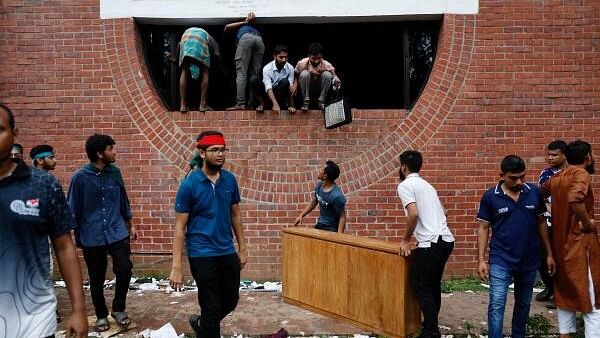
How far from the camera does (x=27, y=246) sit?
241 centimetres

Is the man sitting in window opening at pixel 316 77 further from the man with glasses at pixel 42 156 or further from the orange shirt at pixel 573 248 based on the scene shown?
the orange shirt at pixel 573 248

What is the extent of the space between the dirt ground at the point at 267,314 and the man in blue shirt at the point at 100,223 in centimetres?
46

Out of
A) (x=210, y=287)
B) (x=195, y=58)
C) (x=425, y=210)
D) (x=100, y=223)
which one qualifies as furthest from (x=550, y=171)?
(x=100, y=223)

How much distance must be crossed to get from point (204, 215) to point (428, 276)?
2.10m

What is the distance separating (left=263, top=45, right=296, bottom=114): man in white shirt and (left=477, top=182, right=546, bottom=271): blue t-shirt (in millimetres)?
3440

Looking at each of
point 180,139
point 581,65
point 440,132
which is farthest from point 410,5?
point 180,139

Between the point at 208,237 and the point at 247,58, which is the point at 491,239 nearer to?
the point at 208,237

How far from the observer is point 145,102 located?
7066 mm

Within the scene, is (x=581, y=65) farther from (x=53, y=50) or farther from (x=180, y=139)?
(x=53, y=50)

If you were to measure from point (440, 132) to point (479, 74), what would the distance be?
3.20 ft

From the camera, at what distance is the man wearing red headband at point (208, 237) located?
415 cm

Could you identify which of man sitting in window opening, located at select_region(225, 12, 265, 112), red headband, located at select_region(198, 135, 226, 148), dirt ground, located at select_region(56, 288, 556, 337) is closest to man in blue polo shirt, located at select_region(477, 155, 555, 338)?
dirt ground, located at select_region(56, 288, 556, 337)

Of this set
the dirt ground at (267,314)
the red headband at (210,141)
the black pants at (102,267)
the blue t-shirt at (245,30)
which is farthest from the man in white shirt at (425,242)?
the blue t-shirt at (245,30)

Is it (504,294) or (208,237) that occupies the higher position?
(208,237)
